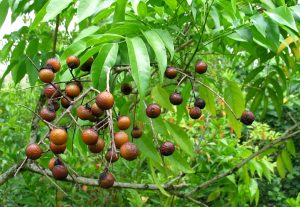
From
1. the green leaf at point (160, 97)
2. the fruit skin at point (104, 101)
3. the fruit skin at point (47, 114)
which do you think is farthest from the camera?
the green leaf at point (160, 97)

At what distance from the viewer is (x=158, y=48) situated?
1.02m

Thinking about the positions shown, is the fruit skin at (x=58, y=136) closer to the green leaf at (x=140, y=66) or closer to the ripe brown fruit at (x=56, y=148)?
the ripe brown fruit at (x=56, y=148)

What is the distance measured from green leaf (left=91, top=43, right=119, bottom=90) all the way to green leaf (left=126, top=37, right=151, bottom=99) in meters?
0.05

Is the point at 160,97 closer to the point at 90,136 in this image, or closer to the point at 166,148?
the point at 166,148

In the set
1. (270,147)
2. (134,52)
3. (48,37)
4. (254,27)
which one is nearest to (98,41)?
(134,52)

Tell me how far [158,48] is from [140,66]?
0.33 ft

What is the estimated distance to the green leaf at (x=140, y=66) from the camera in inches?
35.8

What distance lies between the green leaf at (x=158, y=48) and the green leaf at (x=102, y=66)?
0.28ft

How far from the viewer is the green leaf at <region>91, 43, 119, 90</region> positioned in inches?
39.8

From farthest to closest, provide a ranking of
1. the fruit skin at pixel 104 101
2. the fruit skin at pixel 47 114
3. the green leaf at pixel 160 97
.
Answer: the green leaf at pixel 160 97
the fruit skin at pixel 47 114
the fruit skin at pixel 104 101

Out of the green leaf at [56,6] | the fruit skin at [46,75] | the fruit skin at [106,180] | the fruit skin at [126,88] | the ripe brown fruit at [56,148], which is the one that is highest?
the green leaf at [56,6]

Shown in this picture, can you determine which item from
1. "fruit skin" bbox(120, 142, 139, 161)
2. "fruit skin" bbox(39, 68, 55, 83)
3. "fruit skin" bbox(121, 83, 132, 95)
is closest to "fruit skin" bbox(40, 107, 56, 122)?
"fruit skin" bbox(39, 68, 55, 83)

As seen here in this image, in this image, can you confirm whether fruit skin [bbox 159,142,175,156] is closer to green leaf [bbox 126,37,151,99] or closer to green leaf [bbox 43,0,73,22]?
green leaf [bbox 126,37,151,99]

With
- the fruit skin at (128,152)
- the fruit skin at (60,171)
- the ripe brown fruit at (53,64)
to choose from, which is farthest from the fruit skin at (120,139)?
the ripe brown fruit at (53,64)
